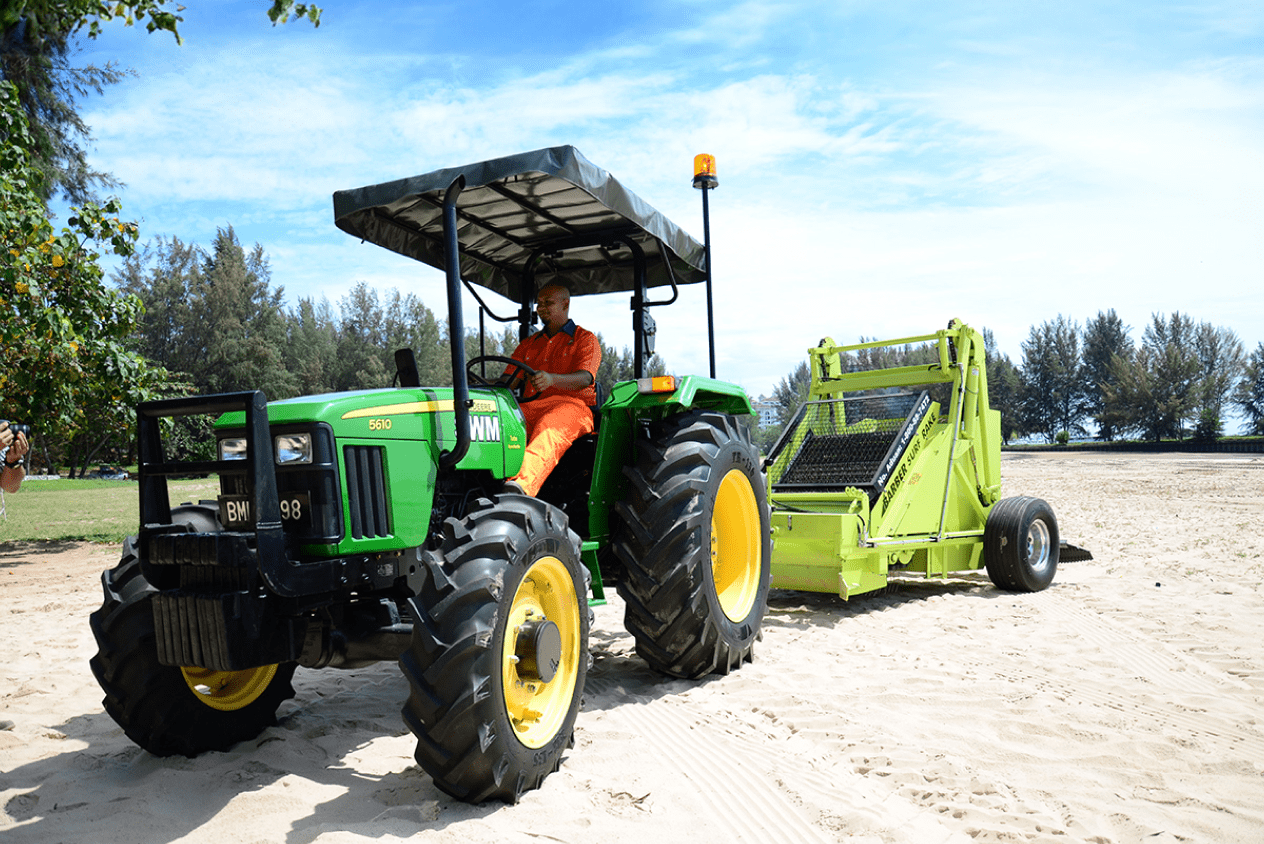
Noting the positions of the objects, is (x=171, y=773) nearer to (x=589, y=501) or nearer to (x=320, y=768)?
(x=320, y=768)

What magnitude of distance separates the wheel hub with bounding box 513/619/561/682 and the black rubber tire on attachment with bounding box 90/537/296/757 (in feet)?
4.74

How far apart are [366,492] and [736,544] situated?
277 cm

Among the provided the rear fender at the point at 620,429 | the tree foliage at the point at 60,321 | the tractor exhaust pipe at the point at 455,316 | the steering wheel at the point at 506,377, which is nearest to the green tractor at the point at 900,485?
the rear fender at the point at 620,429

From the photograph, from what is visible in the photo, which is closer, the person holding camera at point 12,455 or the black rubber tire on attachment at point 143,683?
the black rubber tire on attachment at point 143,683

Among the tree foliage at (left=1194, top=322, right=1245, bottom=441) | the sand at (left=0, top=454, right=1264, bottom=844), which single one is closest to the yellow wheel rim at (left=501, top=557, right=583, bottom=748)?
the sand at (left=0, top=454, right=1264, bottom=844)

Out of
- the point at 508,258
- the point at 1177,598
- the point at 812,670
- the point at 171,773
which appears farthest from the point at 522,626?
the point at 1177,598

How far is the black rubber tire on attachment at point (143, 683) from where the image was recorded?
351 cm

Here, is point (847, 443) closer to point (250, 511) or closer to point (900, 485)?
point (900, 485)

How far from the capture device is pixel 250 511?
10.6 ft

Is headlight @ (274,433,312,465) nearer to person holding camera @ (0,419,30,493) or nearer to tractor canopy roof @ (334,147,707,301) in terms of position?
tractor canopy roof @ (334,147,707,301)

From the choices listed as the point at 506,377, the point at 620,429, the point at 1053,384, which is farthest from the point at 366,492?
the point at 1053,384

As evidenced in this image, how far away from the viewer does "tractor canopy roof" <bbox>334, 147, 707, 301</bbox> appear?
381 cm

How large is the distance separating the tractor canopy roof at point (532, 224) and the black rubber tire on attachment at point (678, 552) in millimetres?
1137

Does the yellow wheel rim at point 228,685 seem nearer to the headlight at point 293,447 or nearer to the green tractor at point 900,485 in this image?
the headlight at point 293,447
